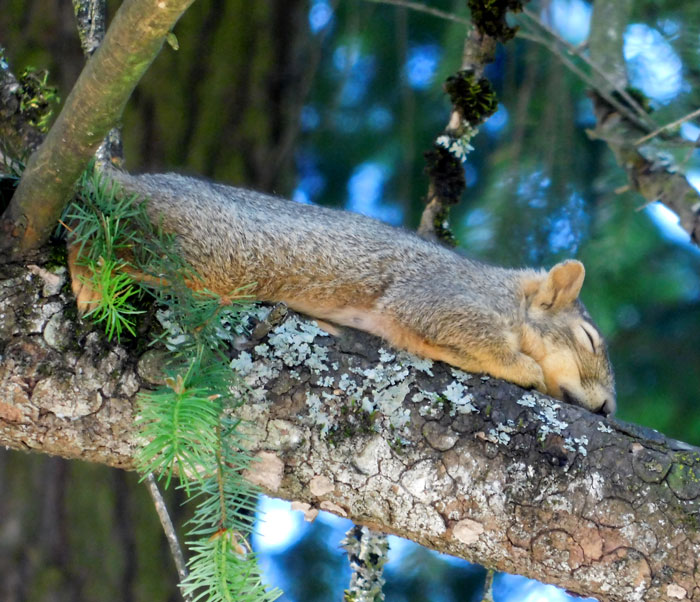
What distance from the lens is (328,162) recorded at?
413cm

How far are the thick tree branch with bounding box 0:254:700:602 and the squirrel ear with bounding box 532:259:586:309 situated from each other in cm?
80

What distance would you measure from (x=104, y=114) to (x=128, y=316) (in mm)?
540

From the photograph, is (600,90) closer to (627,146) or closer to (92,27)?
(627,146)

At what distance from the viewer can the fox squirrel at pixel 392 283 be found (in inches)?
88.0

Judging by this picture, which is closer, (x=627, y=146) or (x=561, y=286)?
(x=627, y=146)

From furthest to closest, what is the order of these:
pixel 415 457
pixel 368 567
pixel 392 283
→ pixel 392 283, pixel 368 567, pixel 415 457

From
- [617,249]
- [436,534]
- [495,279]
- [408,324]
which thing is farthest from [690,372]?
[436,534]

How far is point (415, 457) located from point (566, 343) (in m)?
0.97

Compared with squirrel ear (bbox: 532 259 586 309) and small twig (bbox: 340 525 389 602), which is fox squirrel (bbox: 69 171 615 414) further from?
small twig (bbox: 340 525 389 602)

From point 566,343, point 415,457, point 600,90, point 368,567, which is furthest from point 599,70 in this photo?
point 368,567

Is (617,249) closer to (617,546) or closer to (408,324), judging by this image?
(408,324)

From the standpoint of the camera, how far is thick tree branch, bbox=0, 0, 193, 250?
134 centimetres

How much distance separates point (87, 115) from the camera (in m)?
1.49

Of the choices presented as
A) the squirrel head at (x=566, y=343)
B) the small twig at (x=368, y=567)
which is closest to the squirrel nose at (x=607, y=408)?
the squirrel head at (x=566, y=343)
